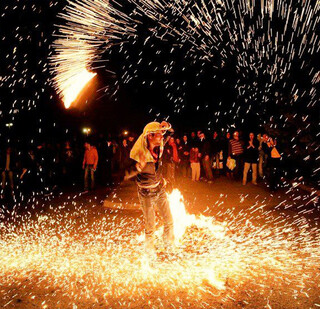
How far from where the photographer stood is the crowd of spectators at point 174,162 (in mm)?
10281

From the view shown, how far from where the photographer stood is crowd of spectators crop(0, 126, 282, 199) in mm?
10281

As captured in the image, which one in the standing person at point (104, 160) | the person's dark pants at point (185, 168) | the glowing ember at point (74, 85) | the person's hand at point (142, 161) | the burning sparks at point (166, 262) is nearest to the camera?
the burning sparks at point (166, 262)

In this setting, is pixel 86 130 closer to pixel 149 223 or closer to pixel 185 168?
pixel 185 168

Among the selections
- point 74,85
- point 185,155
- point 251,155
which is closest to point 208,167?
point 185,155

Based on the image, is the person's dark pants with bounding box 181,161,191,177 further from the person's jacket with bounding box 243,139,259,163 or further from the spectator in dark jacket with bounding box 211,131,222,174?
the person's jacket with bounding box 243,139,259,163

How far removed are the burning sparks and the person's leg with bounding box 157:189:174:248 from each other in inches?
10.2

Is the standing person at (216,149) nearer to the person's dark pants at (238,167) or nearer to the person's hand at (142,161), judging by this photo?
the person's dark pants at (238,167)

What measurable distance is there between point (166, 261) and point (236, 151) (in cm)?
771

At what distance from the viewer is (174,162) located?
11.6 meters

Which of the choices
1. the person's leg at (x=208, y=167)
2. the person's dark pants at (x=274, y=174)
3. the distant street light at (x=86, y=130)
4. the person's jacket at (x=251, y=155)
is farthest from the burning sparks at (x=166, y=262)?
the distant street light at (x=86, y=130)

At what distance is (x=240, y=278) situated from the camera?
3684mm

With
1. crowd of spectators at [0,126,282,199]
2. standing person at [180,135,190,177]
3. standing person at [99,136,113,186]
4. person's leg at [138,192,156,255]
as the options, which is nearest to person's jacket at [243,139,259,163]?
crowd of spectators at [0,126,282,199]

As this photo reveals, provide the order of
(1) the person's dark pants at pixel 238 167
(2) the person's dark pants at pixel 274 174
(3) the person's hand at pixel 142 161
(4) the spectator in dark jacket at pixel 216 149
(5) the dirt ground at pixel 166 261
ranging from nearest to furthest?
(5) the dirt ground at pixel 166 261 → (3) the person's hand at pixel 142 161 → (2) the person's dark pants at pixel 274 174 → (1) the person's dark pants at pixel 238 167 → (4) the spectator in dark jacket at pixel 216 149

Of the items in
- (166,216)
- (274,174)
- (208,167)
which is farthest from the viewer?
(208,167)
